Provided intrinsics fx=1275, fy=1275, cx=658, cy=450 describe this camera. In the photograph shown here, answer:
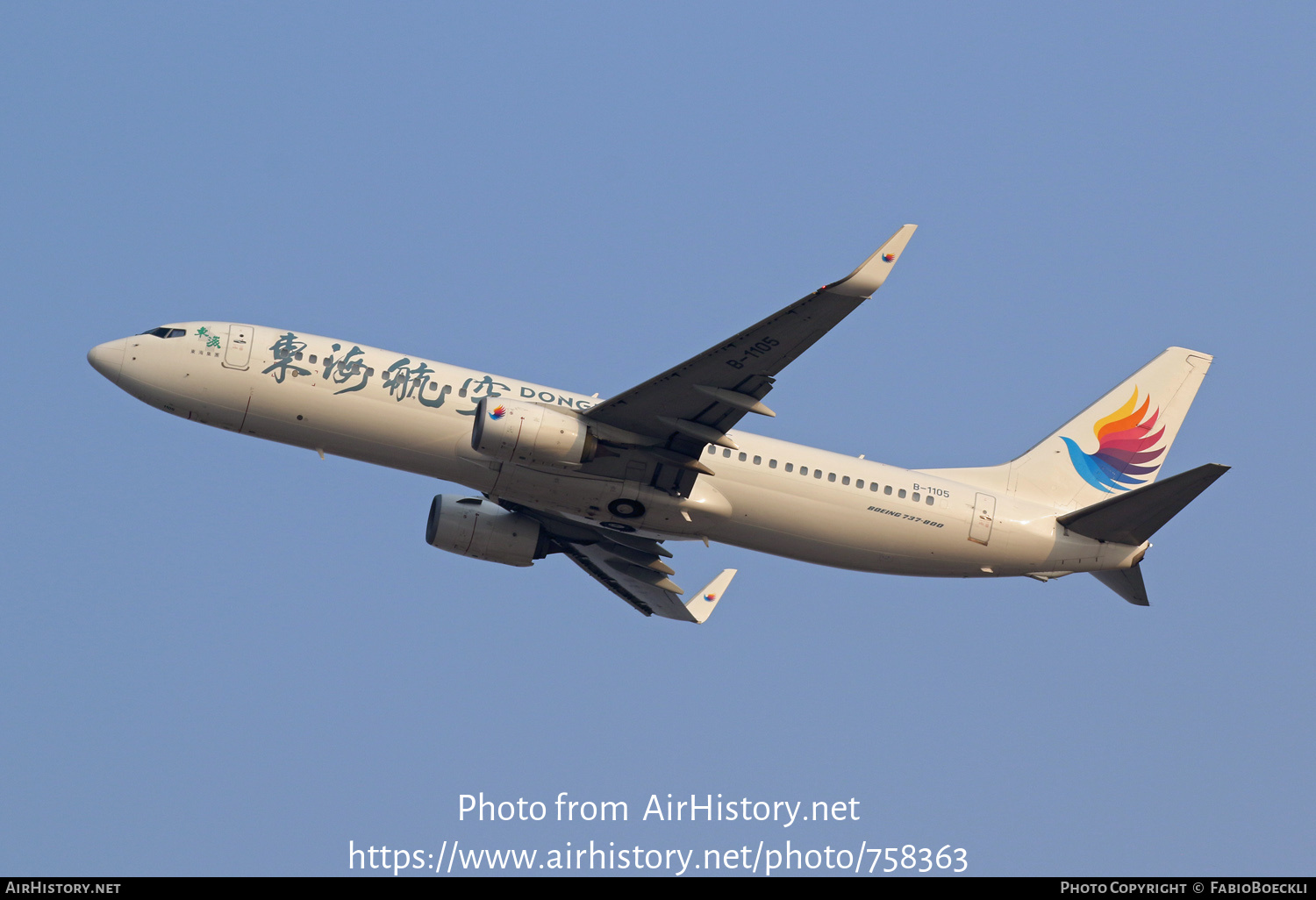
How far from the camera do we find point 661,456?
34469 mm

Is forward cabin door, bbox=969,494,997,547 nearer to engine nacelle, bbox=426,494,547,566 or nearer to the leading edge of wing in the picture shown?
the leading edge of wing

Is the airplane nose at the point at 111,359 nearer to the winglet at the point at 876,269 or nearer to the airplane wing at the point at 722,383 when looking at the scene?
the airplane wing at the point at 722,383

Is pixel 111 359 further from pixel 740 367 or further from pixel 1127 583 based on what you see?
pixel 1127 583

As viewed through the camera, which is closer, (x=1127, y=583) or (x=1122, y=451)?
(x=1127, y=583)

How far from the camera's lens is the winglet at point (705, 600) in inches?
1687

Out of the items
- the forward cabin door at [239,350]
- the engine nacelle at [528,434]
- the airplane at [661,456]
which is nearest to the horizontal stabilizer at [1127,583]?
the airplane at [661,456]

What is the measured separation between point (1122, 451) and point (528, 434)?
20.1 meters

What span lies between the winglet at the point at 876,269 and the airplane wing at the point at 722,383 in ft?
0.06

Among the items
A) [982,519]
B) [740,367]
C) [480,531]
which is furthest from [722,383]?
[480,531]

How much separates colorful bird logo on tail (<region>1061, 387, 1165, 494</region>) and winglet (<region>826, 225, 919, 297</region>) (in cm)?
1490

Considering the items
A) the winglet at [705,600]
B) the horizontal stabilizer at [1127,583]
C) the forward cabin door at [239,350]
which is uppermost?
the forward cabin door at [239,350]

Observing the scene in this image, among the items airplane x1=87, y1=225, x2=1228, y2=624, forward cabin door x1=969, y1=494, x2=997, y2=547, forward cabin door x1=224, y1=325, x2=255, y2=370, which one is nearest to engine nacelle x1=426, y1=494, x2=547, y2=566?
airplane x1=87, y1=225, x2=1228, y2=624

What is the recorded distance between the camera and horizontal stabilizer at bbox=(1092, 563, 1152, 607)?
37.8 m
